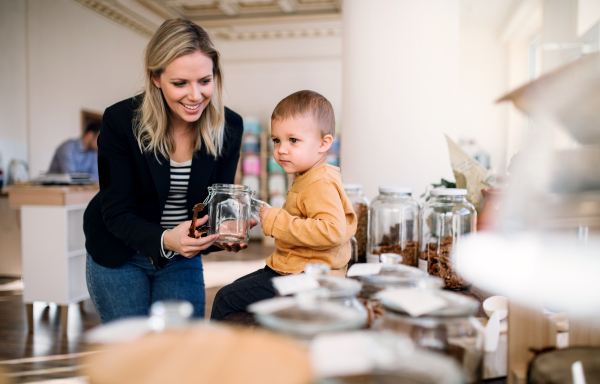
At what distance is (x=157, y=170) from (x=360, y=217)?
2.57 feet

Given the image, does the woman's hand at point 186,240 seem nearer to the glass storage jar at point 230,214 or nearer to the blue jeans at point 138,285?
the glass storage jar at point 230,214

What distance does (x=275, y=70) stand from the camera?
7.70m

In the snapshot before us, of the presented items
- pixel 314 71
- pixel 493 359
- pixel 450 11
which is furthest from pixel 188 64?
pixel 314 71

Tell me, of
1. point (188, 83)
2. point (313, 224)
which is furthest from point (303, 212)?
point (188, 83)

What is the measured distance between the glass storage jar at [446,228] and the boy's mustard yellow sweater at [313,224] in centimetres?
26

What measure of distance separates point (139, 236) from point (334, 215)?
629 millimetres

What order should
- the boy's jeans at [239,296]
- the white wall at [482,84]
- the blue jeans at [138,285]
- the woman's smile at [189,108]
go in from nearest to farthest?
the boy's jeans at [239,296], the woman's smile at [189,108], the blue jeans at [138,285], the white wall at [482,84]

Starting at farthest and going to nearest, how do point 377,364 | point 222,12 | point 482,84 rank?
point 222,12 < point 482,84 < point 377,364

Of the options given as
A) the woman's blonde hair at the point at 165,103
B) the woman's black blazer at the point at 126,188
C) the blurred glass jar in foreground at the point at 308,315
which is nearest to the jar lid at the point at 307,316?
the blurred glass jar in foreground at the point at 308,315

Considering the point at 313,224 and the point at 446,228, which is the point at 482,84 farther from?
the point at 313,224

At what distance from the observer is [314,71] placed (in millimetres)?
7531

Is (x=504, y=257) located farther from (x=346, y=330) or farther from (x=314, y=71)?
(x=314, y=71)

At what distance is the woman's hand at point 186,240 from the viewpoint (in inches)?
45.4

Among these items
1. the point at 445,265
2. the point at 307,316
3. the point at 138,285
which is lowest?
the point at 138,285
